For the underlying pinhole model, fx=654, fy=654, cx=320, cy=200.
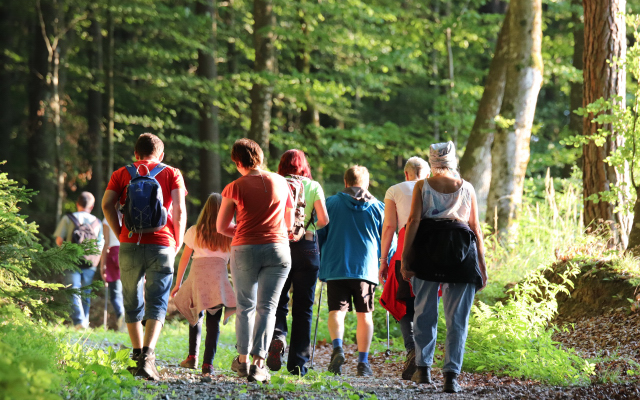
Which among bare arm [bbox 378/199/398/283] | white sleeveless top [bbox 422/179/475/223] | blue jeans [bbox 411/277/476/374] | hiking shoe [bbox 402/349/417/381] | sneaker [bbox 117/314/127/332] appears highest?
white sleeveless top [bbox 422/179/475/223]

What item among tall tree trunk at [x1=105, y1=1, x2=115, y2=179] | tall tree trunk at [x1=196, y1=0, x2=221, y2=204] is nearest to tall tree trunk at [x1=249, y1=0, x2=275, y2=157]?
tall tree trunk at [x1=196, y1=0, x2=221, y2=204]

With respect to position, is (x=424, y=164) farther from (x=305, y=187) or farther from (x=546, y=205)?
(x=546, y=205)

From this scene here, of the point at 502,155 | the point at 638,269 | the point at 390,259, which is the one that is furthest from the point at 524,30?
the point at 390,259

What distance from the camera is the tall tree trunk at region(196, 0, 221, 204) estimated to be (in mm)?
19359

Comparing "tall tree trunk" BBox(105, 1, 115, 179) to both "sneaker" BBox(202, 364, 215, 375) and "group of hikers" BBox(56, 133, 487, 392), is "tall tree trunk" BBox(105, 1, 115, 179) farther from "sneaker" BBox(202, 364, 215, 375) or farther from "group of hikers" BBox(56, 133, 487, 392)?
"group of hikers" BBox(56, 133, 487, 392)

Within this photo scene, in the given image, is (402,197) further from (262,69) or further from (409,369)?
(262,69)

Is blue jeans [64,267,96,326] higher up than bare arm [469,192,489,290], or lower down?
lower down

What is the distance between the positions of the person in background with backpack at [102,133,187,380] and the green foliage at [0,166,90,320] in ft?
1.37

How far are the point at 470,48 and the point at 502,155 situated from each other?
45.6 feet

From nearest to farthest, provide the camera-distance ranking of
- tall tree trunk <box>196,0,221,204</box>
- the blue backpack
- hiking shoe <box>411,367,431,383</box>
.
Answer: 1. the blue backpack
2. hiking shoe <box>411,367,431,383</box>
3. tall tree trunk <box>196,0,221,204</box>

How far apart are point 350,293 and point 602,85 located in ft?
16.8

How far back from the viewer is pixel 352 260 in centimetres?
609

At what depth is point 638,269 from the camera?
23.3ft

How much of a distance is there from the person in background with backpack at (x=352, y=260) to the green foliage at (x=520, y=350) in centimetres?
110
